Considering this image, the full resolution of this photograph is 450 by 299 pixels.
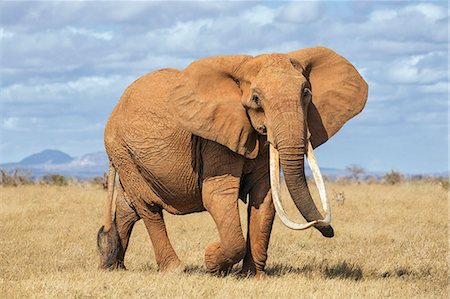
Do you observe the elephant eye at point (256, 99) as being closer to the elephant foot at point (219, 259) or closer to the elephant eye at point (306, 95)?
the elephant eye at point (306, 95)

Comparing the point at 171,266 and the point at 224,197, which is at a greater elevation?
the point at 224,197

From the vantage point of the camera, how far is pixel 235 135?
1021 centimetres

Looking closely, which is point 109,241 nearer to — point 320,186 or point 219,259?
point 219,259

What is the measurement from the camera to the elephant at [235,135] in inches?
383

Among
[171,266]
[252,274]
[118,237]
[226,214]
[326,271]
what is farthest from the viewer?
[118,237]

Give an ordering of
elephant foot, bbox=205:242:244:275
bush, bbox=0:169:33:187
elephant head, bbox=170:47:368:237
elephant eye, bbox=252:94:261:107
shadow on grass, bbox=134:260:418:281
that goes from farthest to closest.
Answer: bush, bbox=0:169:33:187, shadow on grass, bbox=134:260:418:281, elephant foot, bbox=205:242:244:275, elephant eye, bbox=252:94:261:107, elephant head, bbox=170:47:368:237

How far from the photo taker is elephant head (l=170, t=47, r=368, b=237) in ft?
31.5

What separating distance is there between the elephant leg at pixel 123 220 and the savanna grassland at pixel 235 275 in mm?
275

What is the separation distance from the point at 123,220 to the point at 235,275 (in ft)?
8.24

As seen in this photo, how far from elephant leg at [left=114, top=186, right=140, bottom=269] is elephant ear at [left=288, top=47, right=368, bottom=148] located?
3.46m

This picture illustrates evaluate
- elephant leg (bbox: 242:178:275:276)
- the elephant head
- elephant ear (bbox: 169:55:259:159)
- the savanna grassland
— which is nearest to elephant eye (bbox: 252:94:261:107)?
the elephant head

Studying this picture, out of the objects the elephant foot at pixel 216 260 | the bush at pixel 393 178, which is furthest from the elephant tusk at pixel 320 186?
the bush at pixel 393 178

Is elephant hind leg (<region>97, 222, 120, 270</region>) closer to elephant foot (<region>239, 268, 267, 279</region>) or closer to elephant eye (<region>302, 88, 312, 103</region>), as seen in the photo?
elephant foot (<region>239, 268, 267, 279</region>)

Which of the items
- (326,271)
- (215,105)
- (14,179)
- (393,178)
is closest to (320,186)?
(215,105)
